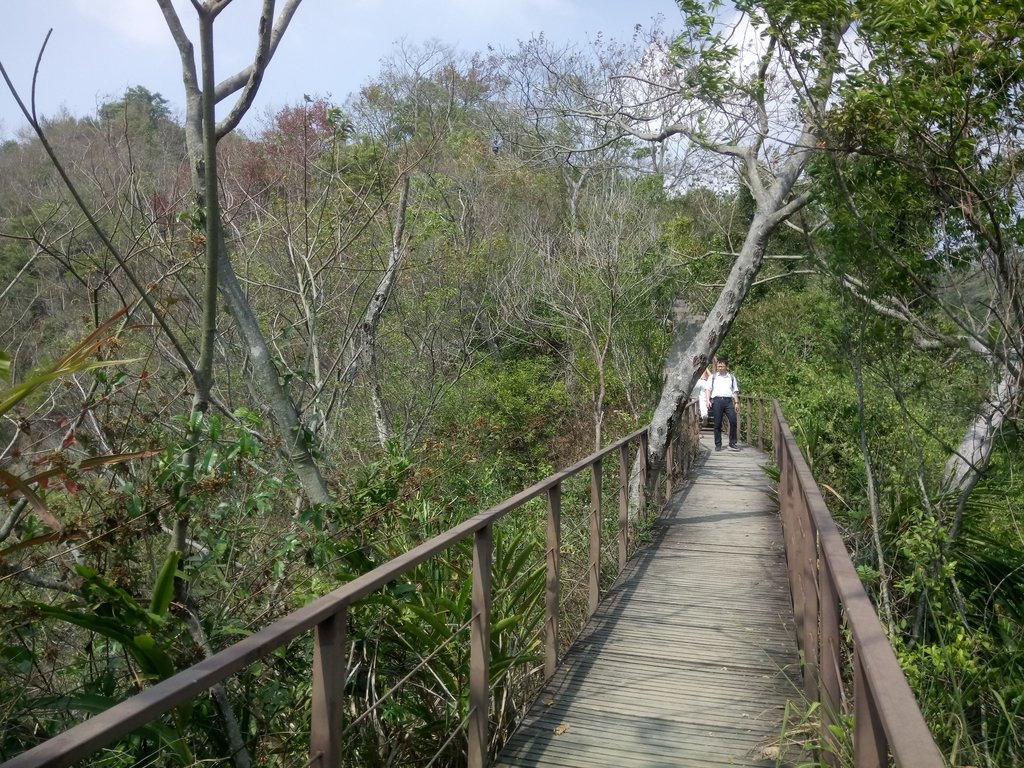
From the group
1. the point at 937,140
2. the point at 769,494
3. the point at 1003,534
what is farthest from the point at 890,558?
the point at 769,494

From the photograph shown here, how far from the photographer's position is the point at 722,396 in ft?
53.9

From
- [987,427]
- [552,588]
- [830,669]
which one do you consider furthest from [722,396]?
[830,669]

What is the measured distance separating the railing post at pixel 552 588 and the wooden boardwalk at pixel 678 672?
0.40 feet

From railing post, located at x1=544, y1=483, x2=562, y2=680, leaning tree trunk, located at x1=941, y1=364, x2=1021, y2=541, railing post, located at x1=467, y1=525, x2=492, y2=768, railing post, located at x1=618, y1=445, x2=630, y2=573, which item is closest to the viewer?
railing post, located at x1=467, y1=525, x2=492, y2=768

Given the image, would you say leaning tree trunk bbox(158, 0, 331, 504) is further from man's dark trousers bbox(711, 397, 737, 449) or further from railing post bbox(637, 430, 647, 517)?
man's dark trousers bbox(711, 397, 737, 449)

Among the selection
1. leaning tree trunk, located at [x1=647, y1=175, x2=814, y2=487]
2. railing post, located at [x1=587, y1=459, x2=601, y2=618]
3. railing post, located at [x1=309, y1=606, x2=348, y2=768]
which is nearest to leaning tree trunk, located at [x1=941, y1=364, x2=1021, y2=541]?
railing post, located at [x1=587, y1=459, x2=601, y2=618]

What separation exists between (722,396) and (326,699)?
47.7 feet

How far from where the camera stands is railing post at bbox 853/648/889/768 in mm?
2074

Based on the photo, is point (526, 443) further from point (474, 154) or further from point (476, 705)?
point (476, 705)

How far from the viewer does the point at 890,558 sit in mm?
7234

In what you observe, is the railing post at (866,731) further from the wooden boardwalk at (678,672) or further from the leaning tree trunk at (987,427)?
the leaning tree trunk at (987,427)

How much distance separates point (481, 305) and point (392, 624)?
503 inches

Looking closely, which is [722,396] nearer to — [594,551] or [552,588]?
[594,551]

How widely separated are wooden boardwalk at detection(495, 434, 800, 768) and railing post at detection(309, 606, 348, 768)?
1.58 meters
